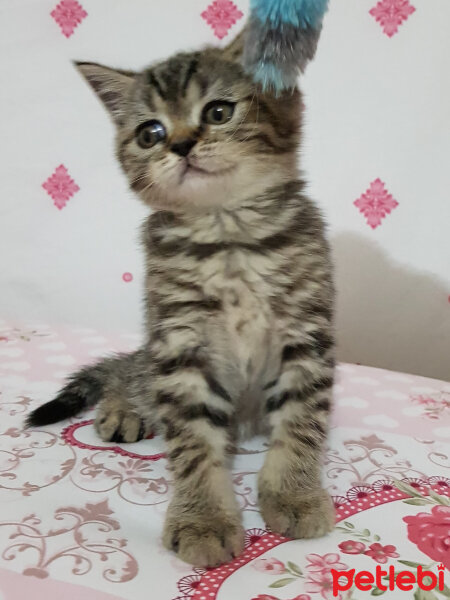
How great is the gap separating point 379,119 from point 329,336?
0.83 meters

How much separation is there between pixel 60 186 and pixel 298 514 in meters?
1.27

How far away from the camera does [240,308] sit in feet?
2.62

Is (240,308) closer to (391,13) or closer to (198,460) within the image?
(198,460)

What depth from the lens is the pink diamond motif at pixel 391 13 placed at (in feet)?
4.44

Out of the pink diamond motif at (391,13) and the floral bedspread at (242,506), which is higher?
the pink diamond motif at (391,13)

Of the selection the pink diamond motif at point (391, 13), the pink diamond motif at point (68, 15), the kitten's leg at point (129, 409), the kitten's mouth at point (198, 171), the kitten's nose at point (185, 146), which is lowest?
the kitten's leg at point (129, 409)

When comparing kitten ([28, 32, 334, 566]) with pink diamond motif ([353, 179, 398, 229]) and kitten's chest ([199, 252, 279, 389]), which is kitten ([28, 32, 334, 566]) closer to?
kitten's chest ([199, 252, 279, 389])

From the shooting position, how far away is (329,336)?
0.83 m

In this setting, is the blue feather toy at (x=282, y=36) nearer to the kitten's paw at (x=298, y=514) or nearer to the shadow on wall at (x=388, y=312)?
the kitten's paw at (x=298, y=514)

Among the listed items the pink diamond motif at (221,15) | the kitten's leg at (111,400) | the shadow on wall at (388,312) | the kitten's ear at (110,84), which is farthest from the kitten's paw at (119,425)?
the pink diamond motif at (221,15)

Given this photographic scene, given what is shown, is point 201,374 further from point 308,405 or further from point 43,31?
point 43,31

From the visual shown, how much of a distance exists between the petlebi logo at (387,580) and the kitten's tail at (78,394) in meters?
0.53

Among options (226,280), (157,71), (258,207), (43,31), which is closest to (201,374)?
(226,280)

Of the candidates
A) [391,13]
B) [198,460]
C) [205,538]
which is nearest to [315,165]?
[391,13]
